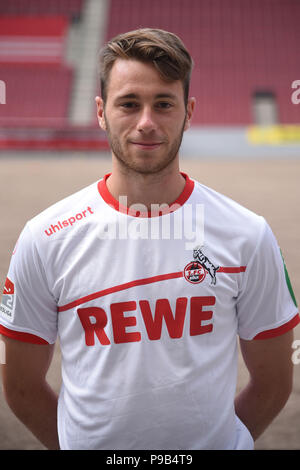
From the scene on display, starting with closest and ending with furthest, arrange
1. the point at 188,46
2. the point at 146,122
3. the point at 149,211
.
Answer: the point at 146,122
the point at 149,211
the point at 188,46

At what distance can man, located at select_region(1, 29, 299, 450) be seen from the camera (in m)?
1.43

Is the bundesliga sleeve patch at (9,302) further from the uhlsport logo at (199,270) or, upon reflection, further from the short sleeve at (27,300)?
the uhlsport logo at (199,270)

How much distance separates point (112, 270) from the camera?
4.83ft

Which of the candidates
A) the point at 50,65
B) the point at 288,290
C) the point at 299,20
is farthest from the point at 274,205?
the point at 299,20

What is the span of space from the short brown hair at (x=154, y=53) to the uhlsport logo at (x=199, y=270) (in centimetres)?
49

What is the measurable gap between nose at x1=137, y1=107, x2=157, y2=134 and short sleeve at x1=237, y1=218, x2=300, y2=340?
459mm

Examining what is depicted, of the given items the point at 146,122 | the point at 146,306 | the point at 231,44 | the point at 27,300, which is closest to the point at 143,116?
the point at 146,122

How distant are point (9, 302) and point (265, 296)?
80cm

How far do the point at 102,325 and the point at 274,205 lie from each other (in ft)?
20.1

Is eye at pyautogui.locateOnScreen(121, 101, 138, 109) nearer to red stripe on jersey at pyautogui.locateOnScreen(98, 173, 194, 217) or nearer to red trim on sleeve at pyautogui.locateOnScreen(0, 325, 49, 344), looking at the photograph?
red stripe on jersey at pyautogui.locateOnScreen(98, 173, 194, 217)

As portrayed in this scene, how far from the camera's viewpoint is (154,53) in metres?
1.39

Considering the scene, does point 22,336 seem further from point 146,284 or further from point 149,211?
point 149,211

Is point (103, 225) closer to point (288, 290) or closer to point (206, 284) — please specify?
point (206, 284)

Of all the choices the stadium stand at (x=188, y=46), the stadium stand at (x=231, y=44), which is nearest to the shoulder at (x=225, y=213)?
the stadium stand at (x=188, y=46)
